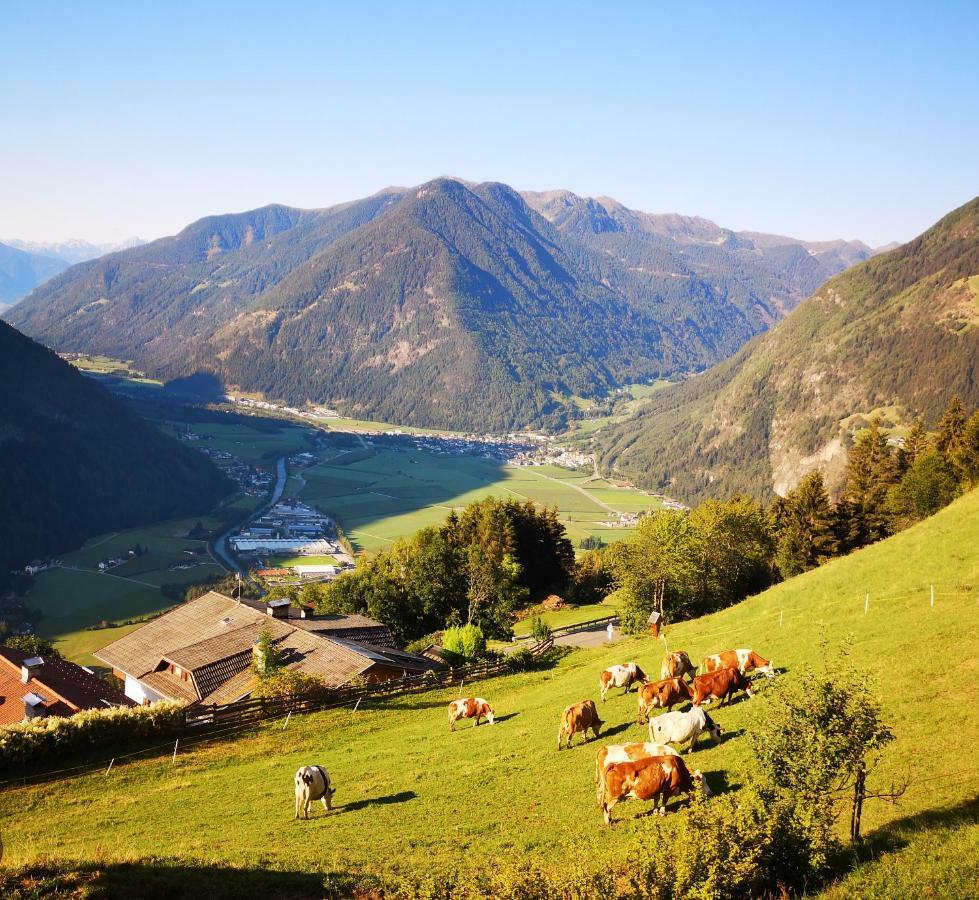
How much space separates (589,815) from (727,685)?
28.3ft

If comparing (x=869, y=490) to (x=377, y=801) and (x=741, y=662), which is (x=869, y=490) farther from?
(x=377, y=801)

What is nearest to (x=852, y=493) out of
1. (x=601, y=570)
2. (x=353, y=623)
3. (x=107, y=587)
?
(x=601, y=570)

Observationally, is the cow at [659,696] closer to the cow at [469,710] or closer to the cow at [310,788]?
the cow at [469,710]

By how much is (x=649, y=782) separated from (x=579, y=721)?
758 cm

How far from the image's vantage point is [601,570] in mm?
98125

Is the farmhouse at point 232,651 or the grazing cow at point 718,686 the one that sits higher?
the grazing cow at point 718,686

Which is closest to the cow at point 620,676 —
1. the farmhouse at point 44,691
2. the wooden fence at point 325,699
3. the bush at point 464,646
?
the wooden fence at point 325,699

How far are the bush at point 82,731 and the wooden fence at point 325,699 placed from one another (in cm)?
115

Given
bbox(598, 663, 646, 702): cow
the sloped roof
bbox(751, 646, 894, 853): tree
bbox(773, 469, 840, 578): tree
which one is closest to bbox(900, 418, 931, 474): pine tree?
bbox(773, 469, 840, 578): tree

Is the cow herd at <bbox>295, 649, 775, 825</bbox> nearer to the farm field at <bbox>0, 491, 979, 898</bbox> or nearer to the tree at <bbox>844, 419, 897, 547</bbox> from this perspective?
the farm field at <bbox>0, 491, 979, 898</bbox>

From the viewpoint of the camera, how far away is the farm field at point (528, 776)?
15.3 metres

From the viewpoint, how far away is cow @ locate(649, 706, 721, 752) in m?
20.6

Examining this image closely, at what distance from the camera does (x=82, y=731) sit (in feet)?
100

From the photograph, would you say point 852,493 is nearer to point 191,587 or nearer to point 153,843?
point 153,843
